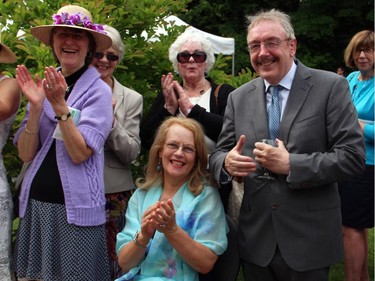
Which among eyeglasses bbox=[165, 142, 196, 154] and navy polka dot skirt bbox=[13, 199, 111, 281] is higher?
eyeglasses bbox=[165, 142, 196, 154]

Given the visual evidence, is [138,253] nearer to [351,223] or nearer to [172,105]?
[172,105]

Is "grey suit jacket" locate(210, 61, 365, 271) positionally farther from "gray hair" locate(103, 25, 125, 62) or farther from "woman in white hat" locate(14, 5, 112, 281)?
"gray hair" locate(103, 25, 125, 62)

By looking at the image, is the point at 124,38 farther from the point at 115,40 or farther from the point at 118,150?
the point at 118,150

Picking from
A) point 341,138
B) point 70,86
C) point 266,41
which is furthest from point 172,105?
point 341,138

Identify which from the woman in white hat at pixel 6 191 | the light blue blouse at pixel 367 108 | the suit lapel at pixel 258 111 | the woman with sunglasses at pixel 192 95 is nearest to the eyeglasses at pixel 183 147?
the woman with sunglasses at pixel 192 95

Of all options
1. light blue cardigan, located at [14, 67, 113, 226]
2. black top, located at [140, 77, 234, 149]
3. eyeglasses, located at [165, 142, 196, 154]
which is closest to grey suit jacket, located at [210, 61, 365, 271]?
eyeglasses, located at [165, 142, 196, 154]

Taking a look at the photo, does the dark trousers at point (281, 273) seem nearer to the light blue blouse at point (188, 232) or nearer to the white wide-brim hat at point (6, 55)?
the light blue blouse at point (188, 232)

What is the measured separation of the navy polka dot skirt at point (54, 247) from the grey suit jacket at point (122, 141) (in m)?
0.57

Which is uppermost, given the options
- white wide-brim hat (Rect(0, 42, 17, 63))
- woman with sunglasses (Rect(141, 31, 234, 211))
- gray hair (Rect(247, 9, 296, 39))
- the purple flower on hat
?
the purple flower on hat

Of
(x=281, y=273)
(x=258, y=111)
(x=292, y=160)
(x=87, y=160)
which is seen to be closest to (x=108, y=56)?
(x=87, y=160)

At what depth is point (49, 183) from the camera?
3.42 metres

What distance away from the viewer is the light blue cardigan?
133 inches

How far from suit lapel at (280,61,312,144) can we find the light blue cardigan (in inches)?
42.3

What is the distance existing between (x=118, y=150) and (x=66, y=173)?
0.58 m
